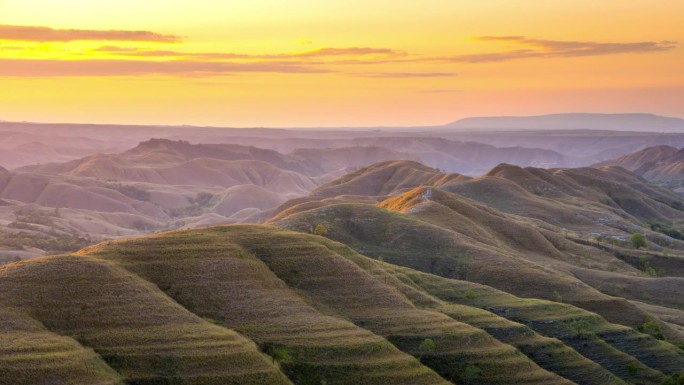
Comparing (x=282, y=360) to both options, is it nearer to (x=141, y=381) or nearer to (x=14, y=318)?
(x=141, y=381)

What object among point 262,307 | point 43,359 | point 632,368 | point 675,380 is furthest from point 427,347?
point 43,359

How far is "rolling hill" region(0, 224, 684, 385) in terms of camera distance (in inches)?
3465

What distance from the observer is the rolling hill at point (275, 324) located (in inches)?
3465

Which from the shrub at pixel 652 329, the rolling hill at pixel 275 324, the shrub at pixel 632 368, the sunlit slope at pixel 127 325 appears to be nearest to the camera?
the sunlit slope at pixel 127 325

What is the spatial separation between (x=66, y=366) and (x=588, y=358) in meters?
67.9

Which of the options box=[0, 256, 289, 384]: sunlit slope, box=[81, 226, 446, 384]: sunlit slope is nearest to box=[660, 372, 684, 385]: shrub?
box=[81, 226, 446, 384]: sunlit slope

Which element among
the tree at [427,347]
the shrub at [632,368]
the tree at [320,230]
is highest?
the tree at [320,230]

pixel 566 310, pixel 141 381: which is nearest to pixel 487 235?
pixel 566 310

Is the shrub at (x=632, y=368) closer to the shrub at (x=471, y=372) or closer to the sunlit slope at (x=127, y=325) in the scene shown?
the shrub at (x=471, y=372)

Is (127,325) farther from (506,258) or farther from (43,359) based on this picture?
(506,258)

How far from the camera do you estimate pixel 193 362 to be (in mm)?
87875

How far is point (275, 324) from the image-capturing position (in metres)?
103

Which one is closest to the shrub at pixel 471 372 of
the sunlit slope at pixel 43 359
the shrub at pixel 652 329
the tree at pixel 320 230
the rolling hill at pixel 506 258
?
the shrub at pixel 652 329

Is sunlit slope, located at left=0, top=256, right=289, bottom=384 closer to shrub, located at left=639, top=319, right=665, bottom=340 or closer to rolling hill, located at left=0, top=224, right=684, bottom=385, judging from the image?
rolling hill, located at left=0, top=224, right=684, bottom=385
